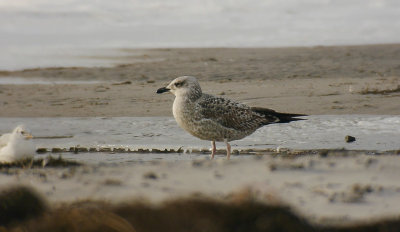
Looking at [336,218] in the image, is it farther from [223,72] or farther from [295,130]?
[223,72]

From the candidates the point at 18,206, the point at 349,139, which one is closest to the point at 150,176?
the point at 18,206

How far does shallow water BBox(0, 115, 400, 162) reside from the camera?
32.1ft

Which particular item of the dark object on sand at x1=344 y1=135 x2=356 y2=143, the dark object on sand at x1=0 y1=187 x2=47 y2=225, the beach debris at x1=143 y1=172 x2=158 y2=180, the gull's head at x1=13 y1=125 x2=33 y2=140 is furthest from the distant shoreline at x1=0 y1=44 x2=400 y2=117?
the dark object on sand at x1=0 y1=187 x2=47 y2=225

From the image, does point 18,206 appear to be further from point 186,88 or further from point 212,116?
point 186,88

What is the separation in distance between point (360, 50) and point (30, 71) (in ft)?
28.4

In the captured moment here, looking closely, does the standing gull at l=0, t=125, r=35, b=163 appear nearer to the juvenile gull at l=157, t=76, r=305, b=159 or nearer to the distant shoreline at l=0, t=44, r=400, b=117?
the juvenile gull at l=157, t=76, r=305, b=159

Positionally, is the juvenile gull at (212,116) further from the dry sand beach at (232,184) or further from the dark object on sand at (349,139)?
the dark object on sand at (349,139)

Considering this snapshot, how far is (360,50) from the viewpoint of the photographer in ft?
68.5

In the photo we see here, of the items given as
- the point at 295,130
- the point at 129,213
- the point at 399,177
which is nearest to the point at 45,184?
the point at 129,213

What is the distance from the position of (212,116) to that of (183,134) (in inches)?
69.6

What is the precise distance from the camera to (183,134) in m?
10.8

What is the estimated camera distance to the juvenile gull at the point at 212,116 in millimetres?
9008

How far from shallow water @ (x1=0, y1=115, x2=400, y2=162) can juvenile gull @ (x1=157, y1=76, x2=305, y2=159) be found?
351 millimetres

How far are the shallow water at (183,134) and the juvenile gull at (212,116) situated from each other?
0.35 m
